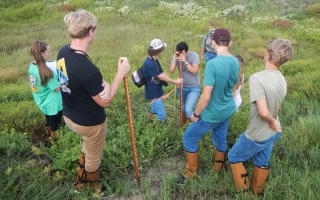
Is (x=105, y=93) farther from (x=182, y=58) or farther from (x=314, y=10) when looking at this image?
(x=314, y=10)

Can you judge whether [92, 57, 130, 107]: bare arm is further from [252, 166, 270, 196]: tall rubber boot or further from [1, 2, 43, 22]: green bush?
[1, 2, 43, 22]: green bush

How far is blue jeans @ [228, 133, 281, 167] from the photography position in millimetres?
3146

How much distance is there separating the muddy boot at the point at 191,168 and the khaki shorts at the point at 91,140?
1069 mm

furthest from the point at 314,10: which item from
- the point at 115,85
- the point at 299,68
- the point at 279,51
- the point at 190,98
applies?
the point at 115,85

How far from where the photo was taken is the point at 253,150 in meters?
3.19

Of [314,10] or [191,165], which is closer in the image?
[191,165]

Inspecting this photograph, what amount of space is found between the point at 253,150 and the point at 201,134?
0.64 meters

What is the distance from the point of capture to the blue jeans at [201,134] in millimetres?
3482

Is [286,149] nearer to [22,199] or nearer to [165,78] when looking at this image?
[165,78]

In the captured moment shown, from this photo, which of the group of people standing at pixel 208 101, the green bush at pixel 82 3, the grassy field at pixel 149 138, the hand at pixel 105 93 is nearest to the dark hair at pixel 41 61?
the grassy field at pixel 149 138

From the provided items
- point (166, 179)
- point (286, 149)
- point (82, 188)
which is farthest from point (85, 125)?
point (286, 149)

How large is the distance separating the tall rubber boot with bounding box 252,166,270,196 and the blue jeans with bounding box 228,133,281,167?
0.18ft

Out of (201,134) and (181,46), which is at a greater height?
(181,46)

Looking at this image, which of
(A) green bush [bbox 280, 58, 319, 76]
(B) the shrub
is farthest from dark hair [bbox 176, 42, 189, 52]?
(B) the shrub
